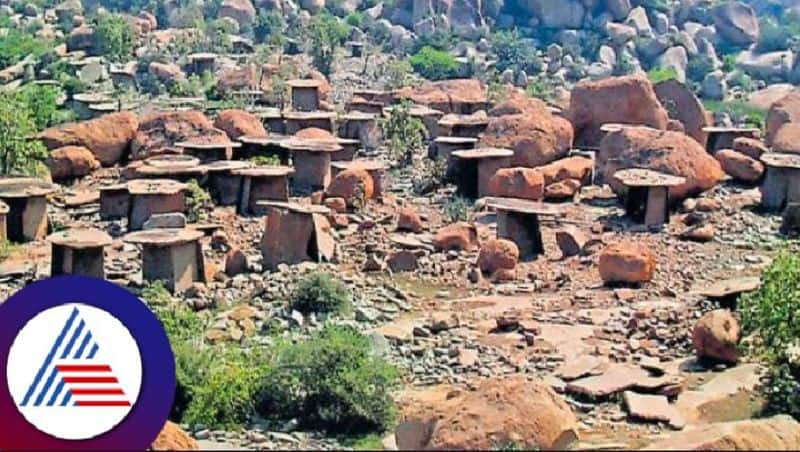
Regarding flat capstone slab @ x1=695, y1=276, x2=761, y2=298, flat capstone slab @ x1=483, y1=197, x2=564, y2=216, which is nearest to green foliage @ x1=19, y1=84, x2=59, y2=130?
flat capstone slab @ x1=483, y1=197, x2=564, y2=216

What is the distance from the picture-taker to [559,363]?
12719mm

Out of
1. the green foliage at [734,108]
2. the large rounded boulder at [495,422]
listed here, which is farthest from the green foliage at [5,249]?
the green foliage at [734,108]

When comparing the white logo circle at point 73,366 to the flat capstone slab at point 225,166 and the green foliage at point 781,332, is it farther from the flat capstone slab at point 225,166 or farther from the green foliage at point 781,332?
the flat capstone slab at point 225,166

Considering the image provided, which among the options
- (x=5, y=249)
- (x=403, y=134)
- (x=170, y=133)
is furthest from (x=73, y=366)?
(x=403, y=134)

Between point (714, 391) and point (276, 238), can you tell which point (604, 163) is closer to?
point (276, 238)

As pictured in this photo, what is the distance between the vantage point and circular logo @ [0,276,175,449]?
7.58 metres

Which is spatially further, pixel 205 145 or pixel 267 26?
pixel 267 26

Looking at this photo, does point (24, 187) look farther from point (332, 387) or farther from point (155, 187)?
point (332, 387)

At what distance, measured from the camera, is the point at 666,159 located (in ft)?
67.2

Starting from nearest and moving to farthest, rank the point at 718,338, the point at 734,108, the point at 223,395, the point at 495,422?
the point at 495,422
the point at 223,395
the point at 718,338
the point at 734,108

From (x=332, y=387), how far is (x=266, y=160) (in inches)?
453

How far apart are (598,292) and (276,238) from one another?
422cm

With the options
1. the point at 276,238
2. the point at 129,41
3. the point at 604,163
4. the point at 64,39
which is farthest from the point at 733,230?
the point at 64,39

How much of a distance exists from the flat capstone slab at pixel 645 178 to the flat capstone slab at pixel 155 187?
262 inches
